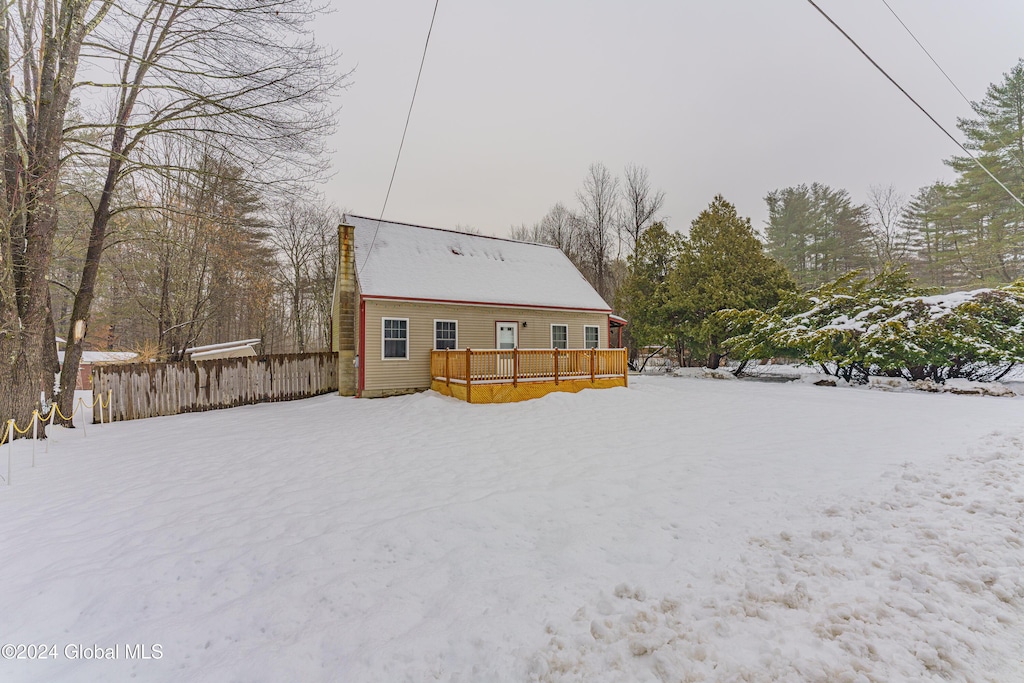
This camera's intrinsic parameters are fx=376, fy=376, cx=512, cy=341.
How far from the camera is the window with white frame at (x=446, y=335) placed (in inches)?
479

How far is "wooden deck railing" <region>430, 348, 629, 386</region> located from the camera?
1017 centimetres

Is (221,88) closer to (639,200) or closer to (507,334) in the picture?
(507,334)

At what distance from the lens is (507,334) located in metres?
13.2

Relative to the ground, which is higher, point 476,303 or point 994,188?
point 994,188

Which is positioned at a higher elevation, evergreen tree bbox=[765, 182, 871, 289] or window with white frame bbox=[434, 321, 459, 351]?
evergreen tree bbox=[765, 182, 871, 289]

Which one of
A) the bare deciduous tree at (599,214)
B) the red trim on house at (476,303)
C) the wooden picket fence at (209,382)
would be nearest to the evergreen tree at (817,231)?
the bare deciduous tree at (599,214)

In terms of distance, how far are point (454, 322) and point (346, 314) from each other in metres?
3.42

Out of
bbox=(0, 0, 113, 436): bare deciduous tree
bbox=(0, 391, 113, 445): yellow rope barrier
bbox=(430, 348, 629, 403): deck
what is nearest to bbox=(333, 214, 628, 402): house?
bbox=(430, 348, 629, 403): deck

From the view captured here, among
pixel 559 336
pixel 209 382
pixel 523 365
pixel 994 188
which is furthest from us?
pixel 994 188

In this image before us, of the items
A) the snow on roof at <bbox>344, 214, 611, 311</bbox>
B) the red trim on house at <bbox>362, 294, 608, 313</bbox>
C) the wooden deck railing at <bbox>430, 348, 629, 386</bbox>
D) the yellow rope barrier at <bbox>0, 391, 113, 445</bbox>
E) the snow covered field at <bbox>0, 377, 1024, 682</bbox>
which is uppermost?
the snow on roof at <bbox>344, 214, 611, 311</bbox>

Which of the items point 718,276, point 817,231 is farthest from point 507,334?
point 817,231

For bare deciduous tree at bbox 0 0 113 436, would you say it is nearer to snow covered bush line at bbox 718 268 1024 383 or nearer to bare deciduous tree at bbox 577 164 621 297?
snow covered bush line at bbox 718 268 1024 383

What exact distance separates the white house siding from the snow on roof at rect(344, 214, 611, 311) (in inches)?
15.0

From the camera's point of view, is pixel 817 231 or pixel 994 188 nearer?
pixel 994 188
